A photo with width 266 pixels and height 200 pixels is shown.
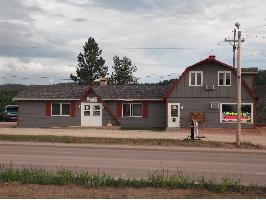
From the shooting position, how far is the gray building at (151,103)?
1639 inches

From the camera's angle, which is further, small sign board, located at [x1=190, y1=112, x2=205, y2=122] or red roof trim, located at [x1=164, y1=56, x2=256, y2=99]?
small sign board, located at [x1=190, y1=112, x2=205, y2=122]

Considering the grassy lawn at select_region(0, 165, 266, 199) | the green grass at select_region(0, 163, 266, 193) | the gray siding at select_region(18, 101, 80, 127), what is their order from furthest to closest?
the gray siding at select_region(18, 101, 80, 127), the green grass at select_region(0, 163, 266, 193), the grassy lawn at select_region(0, 165, 266, 199)

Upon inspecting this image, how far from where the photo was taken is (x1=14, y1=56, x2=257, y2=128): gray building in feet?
137

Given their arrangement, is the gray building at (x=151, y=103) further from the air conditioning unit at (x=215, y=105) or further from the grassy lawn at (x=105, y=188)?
the grassy lawn at (x=105, y=188)

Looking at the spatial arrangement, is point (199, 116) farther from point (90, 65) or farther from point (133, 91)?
point (90, 65)

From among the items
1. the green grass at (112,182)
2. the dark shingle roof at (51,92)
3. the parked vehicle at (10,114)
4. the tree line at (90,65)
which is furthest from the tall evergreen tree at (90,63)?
the green grass at (112,182)

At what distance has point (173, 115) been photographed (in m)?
42.0

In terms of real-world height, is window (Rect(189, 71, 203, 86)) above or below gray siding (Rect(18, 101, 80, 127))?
above

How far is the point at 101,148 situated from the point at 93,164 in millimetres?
8399

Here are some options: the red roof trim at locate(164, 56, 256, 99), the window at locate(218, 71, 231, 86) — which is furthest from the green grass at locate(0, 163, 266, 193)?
the window at locate(218, 71, 231, 86)

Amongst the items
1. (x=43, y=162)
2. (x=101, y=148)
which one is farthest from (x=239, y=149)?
(x=43, y=162)

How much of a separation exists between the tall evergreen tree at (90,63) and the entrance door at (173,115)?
45.3m

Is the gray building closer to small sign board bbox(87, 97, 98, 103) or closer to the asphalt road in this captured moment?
small sign board bbox(87, 97, 98, 103)

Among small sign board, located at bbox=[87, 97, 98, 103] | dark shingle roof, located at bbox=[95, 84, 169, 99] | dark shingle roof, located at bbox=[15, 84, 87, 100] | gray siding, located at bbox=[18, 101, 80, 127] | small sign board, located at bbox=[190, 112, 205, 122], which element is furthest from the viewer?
dark shingle roof, located at bbox=[95, 84, 169, 99]
